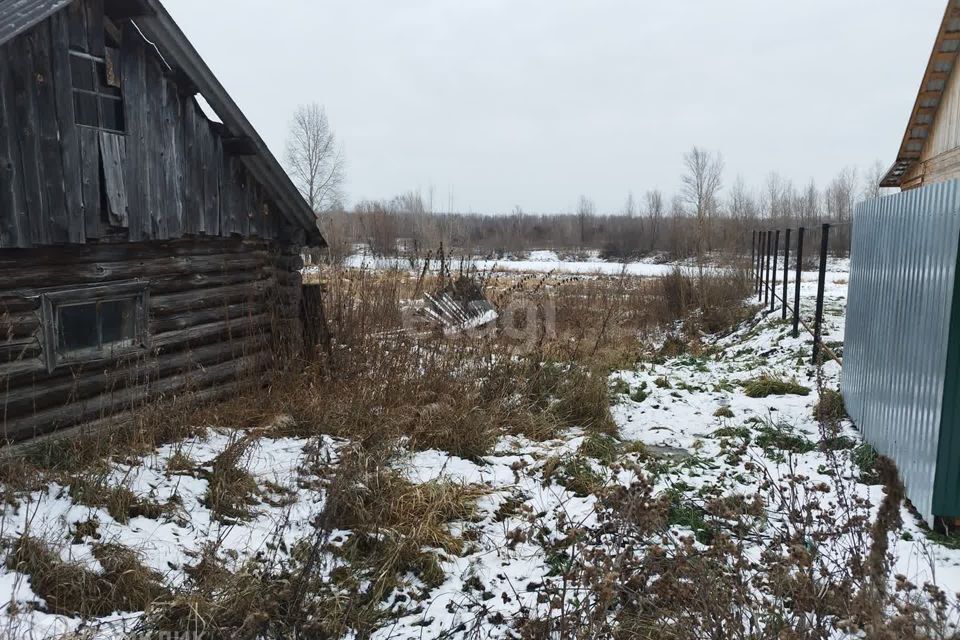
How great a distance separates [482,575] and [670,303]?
1307cm

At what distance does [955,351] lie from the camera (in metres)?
3.61

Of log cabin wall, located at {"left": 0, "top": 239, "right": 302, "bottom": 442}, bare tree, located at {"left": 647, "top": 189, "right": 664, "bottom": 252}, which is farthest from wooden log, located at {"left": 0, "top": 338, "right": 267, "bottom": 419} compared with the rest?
bare tree, located at {"left": 647, "top": 189, "right": 664, "bottom": 252}

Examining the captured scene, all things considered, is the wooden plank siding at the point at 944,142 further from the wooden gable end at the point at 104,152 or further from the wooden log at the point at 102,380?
the wooden log at the point at 102,380

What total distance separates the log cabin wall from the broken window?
1.09m

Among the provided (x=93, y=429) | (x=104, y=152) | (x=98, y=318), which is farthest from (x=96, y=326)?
(x=104, y=152)

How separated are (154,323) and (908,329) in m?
6.50

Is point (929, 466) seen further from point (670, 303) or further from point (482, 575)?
point (670, 303)

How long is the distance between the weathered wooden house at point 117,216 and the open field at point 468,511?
63 cm

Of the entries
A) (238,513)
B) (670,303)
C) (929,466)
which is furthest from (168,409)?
(670,303)

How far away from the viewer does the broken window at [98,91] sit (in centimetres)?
500

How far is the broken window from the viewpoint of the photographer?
16.4 ft

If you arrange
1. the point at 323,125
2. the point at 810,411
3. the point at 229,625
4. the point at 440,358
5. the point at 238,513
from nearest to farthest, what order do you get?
the point at 229,625, the point at 238,513, the point at 810,411, the point at 440,358, the point at 323,125

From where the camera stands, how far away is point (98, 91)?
513 centimetres

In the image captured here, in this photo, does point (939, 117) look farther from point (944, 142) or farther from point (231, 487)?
point (231, 487)
